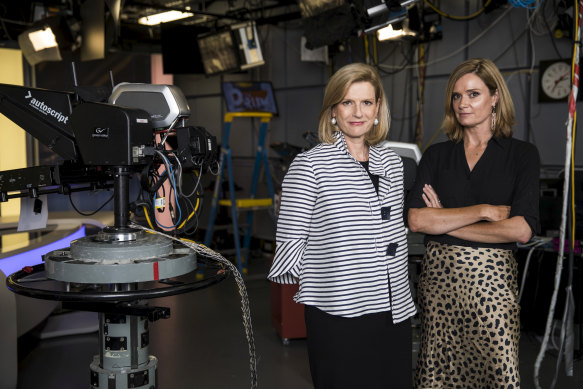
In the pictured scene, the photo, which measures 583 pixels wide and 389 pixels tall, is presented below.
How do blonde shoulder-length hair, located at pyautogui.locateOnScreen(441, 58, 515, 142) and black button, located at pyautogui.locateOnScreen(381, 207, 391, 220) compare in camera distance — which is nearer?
black button, located at pyautogui.locateOnScreen(381, 207, 391, 220)

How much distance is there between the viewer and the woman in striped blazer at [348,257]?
1706 mm

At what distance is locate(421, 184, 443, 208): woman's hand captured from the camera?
207 cm

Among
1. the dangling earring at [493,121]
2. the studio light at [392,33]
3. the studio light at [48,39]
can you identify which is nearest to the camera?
the dangling earring at [493,121]

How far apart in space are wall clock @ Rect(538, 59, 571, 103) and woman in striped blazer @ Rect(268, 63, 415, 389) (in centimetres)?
332

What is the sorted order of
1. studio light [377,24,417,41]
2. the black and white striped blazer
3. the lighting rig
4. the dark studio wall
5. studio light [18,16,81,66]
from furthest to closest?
studio light [18,16,81,66]
studio light [377,24,417,41]
the dark studio wall
the black and white striped blazer
the lighting rig

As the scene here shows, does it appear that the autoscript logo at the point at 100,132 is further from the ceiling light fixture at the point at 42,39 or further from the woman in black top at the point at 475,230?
the ceiling light fixture at the point at 42,39

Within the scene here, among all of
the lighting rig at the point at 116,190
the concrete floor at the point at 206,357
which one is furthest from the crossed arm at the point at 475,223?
the concrete floor at the point at 206,357

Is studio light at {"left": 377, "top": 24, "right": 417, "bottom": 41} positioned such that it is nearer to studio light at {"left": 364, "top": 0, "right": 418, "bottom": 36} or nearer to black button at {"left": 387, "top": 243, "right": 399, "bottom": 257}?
studio light at {"left": 364, "top": 0, "right": 418, "bottom": 36}

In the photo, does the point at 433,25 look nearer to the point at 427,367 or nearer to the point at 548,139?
the point at 548,139

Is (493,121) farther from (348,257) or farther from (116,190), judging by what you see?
(116,190)

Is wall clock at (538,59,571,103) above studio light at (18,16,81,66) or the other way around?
the other way around

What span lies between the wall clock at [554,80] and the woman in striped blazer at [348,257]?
10.9 ft

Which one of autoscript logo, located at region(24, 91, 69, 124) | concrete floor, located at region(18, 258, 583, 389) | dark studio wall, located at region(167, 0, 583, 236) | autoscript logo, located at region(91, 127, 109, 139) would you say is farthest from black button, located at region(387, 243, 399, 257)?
dark studio wall, located at region(167, 0, 583, 236)

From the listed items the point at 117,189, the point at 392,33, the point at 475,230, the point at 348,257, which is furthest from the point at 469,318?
the point at 392,33
